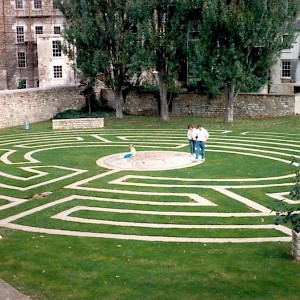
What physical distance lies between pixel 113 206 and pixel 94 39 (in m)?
28.0

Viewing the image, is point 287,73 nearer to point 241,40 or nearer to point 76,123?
point 241,40

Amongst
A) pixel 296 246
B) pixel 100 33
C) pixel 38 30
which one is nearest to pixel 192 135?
pixel 296 246

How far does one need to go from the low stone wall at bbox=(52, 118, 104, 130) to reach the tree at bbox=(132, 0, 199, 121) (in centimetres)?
584

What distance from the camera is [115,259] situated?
1580cm

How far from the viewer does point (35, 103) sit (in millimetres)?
49406

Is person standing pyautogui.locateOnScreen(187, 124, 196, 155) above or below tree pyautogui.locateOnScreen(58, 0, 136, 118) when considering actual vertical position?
below

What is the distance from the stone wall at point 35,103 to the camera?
4627 centimetres

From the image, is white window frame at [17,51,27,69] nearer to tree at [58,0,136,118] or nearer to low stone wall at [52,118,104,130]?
tree at [58,0,136,118]

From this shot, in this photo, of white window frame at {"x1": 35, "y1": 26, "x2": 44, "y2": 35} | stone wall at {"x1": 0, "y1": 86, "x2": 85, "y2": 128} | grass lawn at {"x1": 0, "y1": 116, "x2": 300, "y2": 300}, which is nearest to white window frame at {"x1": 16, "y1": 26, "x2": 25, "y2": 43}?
white window frame at {"x1": 35, "y1": 26, "x2": 44, "y2": 35}

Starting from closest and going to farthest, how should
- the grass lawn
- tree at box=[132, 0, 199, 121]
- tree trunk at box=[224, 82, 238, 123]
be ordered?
the grass lawn, tree at box=[132, 0, 199, 121], tree trunk at box=[224, 82, 238, 123]

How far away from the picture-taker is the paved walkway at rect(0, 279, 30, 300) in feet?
39.6

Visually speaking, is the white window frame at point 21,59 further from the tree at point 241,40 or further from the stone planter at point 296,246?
the stone planter at point 296,246

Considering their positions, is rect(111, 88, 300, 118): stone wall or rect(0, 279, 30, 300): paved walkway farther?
rect(111, 88, 300, 118): stone wall

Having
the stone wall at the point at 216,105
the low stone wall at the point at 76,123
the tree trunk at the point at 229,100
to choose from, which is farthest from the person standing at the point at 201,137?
the stone wall at the point at 216,105
